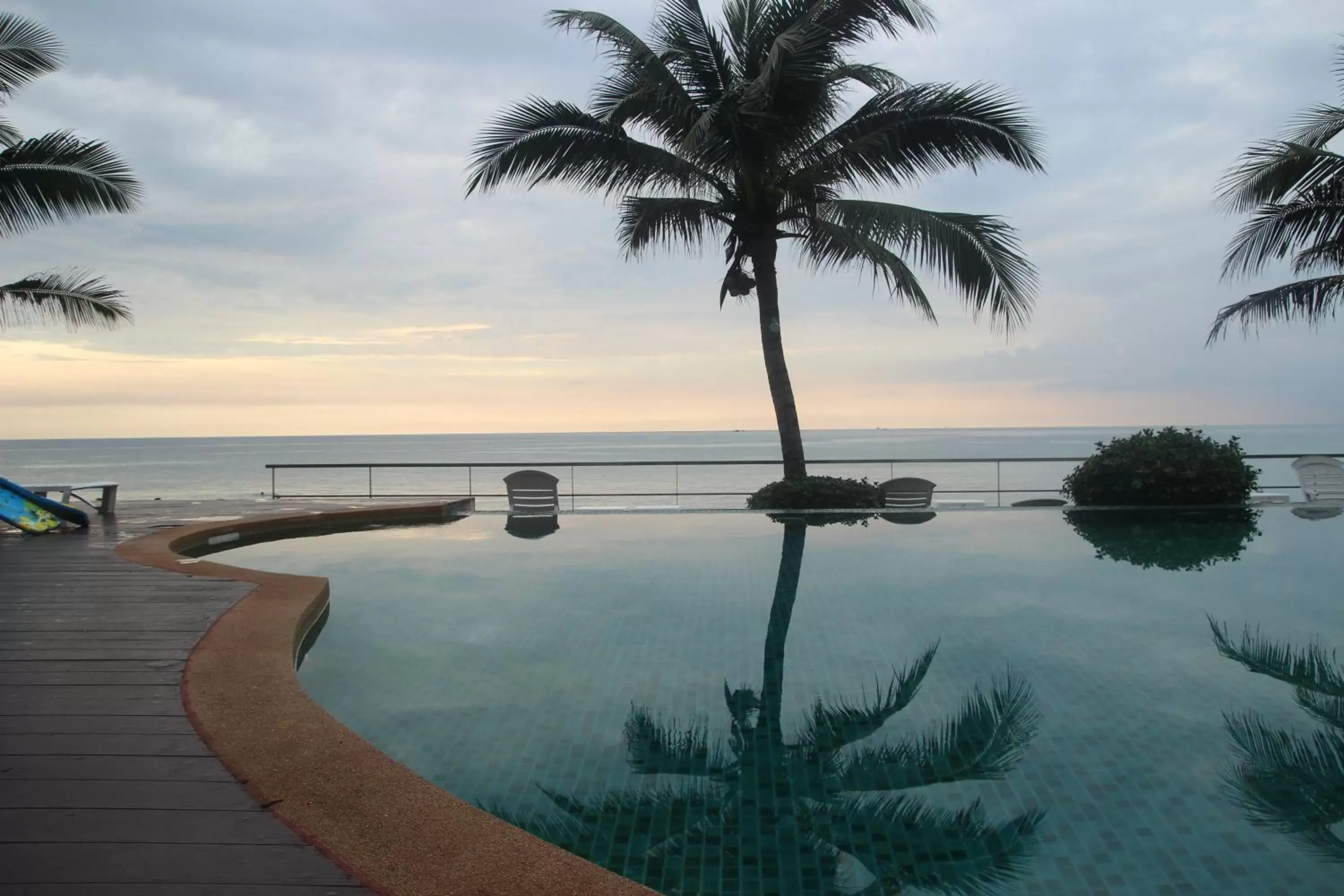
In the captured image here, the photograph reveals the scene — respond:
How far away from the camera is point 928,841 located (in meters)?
3.11

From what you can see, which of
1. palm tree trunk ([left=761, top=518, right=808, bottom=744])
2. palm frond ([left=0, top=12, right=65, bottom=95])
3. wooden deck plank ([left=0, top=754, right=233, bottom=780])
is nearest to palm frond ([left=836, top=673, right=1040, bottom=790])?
palm tree trunk ([left=761, top=518, right=808, bottom=744])

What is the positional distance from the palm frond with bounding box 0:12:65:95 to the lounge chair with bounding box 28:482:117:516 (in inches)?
201

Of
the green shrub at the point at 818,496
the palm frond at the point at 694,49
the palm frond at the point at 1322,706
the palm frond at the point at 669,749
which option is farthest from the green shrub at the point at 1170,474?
Result: the palm frond at the point at 669,749

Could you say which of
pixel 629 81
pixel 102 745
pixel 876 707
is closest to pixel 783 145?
pixel 629 81

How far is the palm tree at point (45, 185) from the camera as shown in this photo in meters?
11.2

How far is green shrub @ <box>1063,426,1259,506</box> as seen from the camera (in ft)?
36.7

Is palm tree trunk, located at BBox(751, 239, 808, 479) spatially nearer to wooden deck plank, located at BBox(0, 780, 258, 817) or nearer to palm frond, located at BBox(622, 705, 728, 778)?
palm frond, located at BBox(622, 705, 728, 778)

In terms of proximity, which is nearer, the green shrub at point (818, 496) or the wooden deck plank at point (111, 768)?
the wooden deck plank at point (111, 768)

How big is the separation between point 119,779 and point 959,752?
3.09 metres

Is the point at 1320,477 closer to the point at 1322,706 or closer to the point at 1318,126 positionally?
the point at 1318,126

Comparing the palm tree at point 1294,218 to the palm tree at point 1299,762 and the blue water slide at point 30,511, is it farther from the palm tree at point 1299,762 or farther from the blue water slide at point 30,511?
the blue water slide at point 30,511

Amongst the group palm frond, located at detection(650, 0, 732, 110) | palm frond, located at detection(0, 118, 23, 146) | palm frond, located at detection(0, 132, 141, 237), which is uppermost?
palm frond, located at detection(650, 0, 732, 110)

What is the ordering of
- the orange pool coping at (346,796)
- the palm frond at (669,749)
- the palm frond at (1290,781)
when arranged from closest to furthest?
the orange pool coping at (346,796) < the palm frond at (1290,781) < the palm frond at (669,749)

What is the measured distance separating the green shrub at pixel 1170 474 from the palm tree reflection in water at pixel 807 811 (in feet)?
25.4
